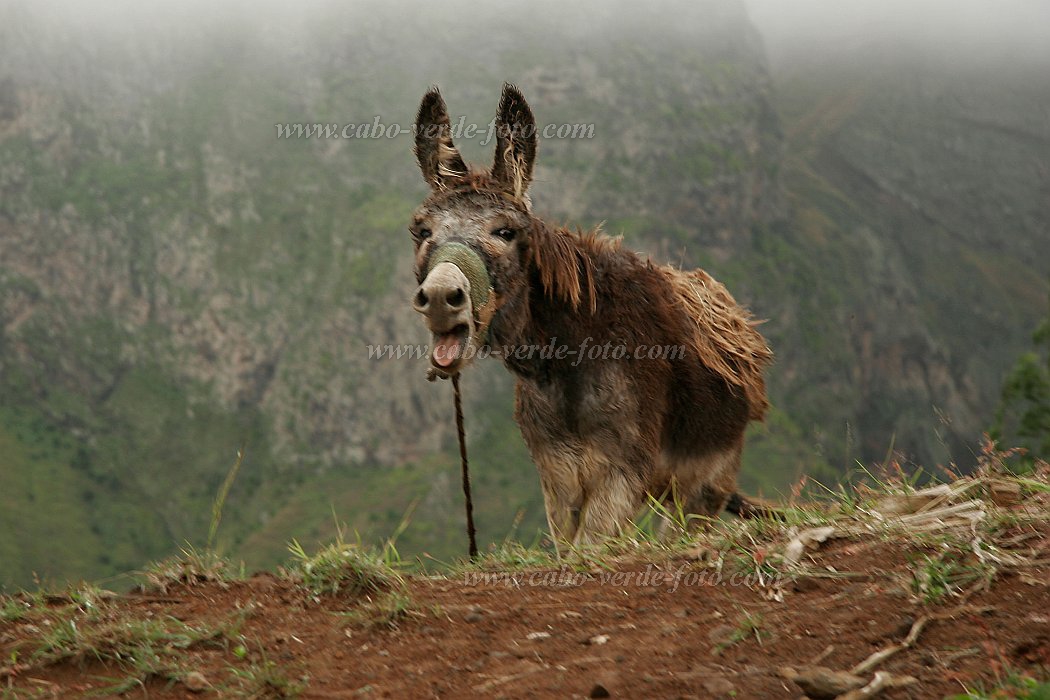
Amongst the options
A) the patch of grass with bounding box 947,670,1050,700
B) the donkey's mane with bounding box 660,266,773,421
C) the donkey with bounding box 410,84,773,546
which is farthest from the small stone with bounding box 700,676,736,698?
the donkey's mane with bounding box 660,266,773,421

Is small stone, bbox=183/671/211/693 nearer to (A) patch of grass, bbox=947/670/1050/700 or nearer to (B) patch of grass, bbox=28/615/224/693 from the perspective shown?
(B) patch of grass, bbox=28/615/224/693

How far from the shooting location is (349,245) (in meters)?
131

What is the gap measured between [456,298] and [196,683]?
2674mm

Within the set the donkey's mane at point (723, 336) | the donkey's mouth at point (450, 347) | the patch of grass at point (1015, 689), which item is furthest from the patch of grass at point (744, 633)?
the donkey's mane at point (723, 336)

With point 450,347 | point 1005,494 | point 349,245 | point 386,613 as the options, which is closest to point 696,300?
point 450,347

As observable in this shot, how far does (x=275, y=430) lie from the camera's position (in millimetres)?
125125

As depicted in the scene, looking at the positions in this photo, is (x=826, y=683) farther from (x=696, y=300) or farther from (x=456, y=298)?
(x=696, y=300)

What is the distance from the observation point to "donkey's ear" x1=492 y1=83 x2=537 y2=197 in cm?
714

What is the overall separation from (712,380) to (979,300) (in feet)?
509

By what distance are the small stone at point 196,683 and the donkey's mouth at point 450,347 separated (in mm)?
2394

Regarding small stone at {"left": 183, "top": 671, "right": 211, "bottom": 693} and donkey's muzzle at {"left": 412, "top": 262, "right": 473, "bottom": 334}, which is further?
donkey's muzzle at {"left": 412, "top": 262, "right": 473, "bottom": 334}

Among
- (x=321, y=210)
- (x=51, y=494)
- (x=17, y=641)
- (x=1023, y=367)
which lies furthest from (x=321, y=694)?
(x=321, y=210)

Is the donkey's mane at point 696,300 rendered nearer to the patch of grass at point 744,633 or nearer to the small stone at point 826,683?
the patch of grass at point 744,633

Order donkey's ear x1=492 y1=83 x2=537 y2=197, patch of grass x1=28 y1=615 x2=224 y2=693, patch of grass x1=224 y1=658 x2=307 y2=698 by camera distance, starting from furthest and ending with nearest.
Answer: donkey's ear x1=492 y1=83 x2=537 y2=197 → patch of grass x1=28 y1=615 x2=224 y2=693 → patch of grass x1=224 y1=658 x2=307 y2=698
